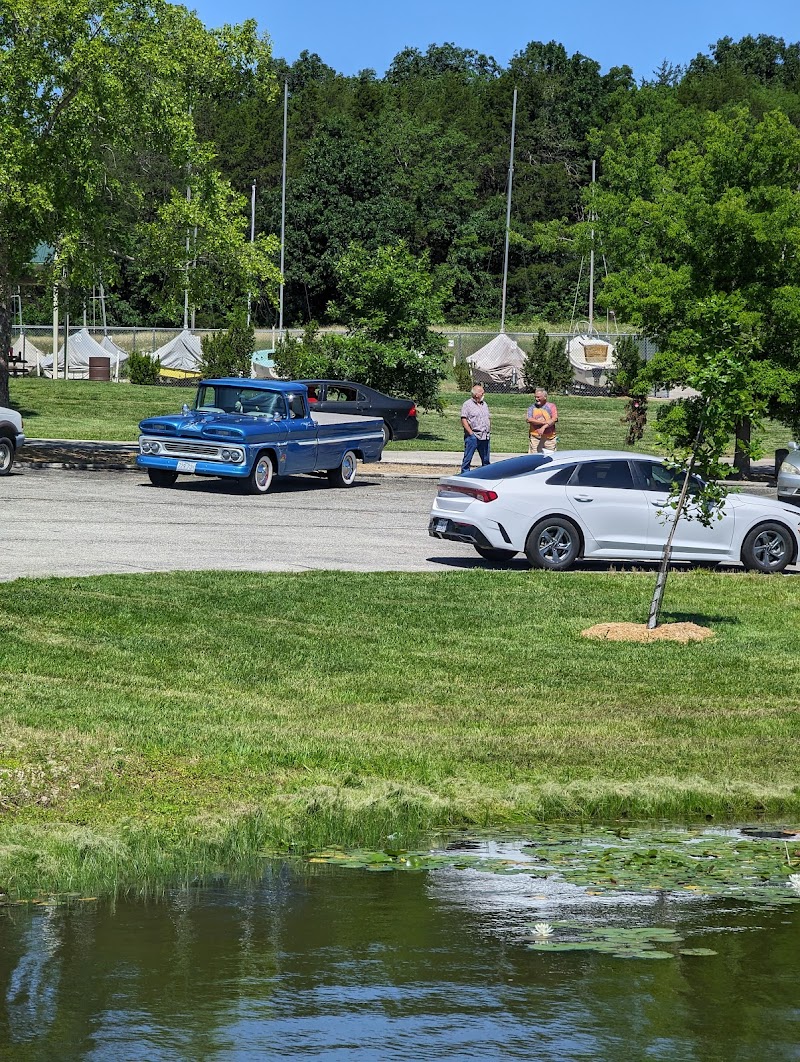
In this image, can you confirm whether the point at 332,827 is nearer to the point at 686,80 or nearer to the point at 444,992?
the point at 444,992

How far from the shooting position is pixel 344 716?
10211mm

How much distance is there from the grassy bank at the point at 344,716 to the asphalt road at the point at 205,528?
1592 mm

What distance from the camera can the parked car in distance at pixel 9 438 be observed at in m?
25.8

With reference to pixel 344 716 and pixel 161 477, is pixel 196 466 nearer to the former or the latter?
pixel 161 477

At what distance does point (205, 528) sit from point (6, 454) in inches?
295

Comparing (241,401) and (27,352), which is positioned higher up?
(27,352)

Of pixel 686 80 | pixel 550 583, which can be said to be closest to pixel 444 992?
pixel 550 583

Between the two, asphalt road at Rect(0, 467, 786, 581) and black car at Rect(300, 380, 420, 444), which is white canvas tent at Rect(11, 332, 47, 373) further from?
asphalt road at Rect(0, 467, 786, 581)

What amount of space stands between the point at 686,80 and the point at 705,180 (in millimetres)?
90999

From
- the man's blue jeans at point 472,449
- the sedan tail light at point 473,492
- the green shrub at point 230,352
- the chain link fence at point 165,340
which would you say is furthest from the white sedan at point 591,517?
the chain link fence at point 165,340

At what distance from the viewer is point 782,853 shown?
289 inches

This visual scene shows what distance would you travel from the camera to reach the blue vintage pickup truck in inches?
969

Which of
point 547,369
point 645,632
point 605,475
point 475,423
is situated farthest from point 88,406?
point 645,632

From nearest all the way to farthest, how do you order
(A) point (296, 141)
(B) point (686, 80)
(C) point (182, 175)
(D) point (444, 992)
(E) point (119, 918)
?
(D) point (444, 992)
(E) point (119, 918)
(C) point (182, 175)
(A) point (296, 141)
(B) point (686, 80)
